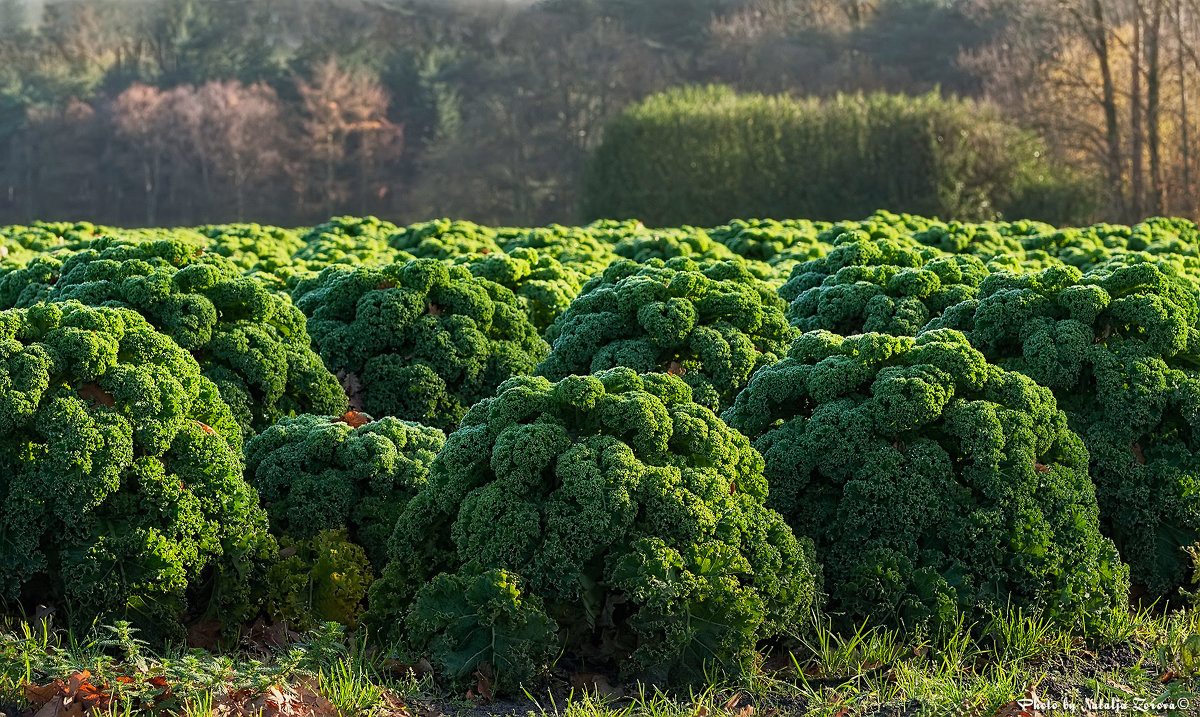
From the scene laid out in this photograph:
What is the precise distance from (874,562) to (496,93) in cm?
4511

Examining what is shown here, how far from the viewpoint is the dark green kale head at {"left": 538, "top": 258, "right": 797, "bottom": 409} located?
5.80m

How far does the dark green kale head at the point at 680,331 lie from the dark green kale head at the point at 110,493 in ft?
6.25

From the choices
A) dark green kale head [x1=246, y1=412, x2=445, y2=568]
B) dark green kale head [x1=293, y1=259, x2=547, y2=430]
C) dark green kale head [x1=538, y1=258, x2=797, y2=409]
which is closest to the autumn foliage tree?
dark green kale head [x1=293, y1=259, x2=547, y2=430]

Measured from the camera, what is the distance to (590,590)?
423cm

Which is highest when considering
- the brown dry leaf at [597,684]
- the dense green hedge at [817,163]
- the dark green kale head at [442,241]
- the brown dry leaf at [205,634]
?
the dark green kale head at [442,241]

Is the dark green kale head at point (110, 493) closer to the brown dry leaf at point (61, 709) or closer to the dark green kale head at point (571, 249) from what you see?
the brown dry leaf at point (61, 709)

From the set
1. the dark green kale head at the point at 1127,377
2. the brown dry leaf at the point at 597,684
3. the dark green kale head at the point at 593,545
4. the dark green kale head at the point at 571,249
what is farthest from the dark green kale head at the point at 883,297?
the brown dry leaf at the point at 597,684

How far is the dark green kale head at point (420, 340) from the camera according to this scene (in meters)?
6.64

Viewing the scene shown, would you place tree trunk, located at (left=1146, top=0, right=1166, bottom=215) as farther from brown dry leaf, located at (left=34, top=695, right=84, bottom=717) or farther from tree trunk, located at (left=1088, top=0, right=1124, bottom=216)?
brown dry leaf, located at (left=34, top=695, right=84, bottom=717)

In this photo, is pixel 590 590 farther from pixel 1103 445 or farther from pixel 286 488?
pixel 1103 445

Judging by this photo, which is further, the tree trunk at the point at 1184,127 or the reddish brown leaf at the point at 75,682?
the tree trunk at the point at 1184,127

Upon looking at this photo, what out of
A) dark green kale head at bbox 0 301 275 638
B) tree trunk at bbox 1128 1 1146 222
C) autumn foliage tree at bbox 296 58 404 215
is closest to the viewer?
dark green kale head at bbox 0 301 275 638

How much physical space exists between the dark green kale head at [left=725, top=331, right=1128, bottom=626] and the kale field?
0.01 metres

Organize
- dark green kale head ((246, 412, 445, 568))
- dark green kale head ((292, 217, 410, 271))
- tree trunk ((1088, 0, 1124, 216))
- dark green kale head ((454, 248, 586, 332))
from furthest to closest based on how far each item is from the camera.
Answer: tree trunk ((1088, 0, 1124, 216)) < dark green kale head ((292, 217, 410, 271)) < dark green kale head ((454, 248, 586, 332)) < dark green kale head ((246, 412, 445, 568))
